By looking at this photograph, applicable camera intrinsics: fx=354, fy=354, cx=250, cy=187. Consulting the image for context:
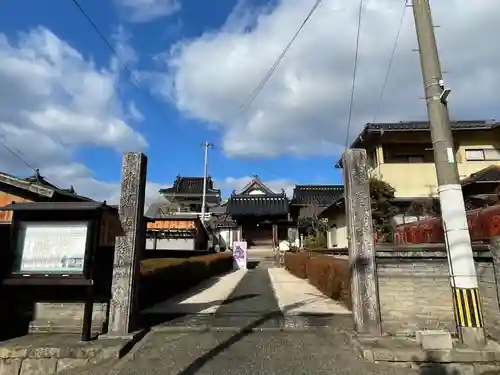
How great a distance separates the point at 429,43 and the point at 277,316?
5873 mm

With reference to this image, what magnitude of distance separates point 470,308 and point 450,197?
1.56 metres

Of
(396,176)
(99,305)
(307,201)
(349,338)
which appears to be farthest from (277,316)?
(307,201)

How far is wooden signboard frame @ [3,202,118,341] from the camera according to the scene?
5.32 meters

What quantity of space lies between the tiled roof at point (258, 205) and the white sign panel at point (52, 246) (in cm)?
2668

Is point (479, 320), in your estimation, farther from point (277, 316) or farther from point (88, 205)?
point (88, 205)

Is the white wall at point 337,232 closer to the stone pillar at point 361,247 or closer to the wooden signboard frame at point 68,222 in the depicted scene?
the stone pillar at point 361,247

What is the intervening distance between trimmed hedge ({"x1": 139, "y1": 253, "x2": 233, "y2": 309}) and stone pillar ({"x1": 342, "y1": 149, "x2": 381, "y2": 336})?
4.81 m

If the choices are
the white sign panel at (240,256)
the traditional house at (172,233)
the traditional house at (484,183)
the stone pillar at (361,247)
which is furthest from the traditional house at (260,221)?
the stone pillar at (361,247)

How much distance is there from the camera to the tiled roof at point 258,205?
32.4m

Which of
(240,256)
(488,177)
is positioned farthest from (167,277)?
(240,256)

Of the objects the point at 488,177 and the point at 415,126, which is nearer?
the point at 488,177

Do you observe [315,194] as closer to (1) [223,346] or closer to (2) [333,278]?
(2) [333,278]

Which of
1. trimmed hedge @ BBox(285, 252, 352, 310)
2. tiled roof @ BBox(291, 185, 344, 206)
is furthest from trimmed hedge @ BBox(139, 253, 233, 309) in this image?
tiled roof @ BBox(291, 185, 344, 206)

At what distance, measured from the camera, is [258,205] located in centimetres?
3381
